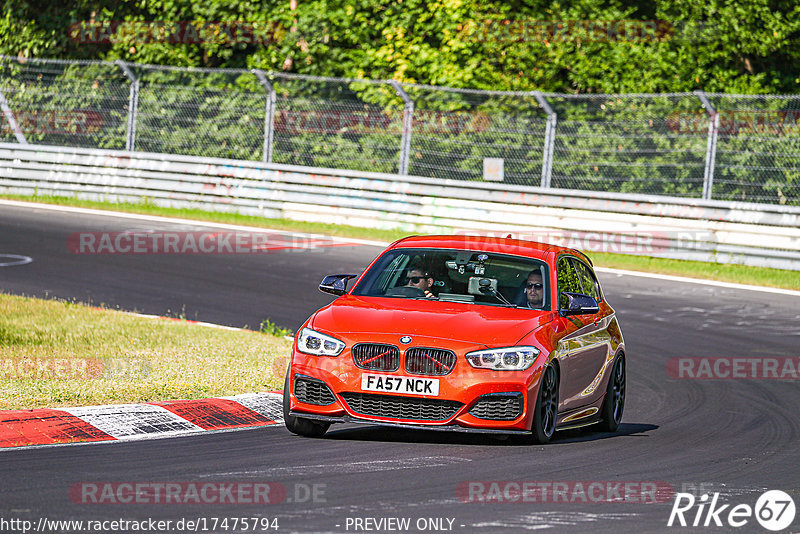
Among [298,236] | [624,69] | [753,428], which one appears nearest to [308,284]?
[298,236]

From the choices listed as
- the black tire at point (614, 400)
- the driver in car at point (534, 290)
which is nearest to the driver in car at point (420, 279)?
the driver in car at point (534, 290)

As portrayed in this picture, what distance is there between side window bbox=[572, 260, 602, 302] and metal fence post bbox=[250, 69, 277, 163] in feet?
49.0

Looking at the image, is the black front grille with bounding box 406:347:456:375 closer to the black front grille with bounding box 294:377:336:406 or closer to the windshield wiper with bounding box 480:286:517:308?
the black front grille with bounding box 294:377:336:406

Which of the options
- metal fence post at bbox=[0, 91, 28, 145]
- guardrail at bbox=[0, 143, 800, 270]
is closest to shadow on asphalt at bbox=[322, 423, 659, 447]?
guardrail at bbox=[0, 143, 800, 270]

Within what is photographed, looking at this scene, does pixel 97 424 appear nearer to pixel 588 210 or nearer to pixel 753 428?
pixel 753 428

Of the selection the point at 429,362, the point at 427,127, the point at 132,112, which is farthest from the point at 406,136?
the point at 429,362

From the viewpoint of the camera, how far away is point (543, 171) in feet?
76.2

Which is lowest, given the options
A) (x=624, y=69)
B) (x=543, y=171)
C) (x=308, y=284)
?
(x=308, y=284)

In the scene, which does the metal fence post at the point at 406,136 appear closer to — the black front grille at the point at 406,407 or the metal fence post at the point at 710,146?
the metal fence post at the point at 710,146

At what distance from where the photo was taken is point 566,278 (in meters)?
10.5

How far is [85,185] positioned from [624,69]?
11.5 meters

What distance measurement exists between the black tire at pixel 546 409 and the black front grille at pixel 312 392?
4.44 feet

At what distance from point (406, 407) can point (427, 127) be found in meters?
16.1

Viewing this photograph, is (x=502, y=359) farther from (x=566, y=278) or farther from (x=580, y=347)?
(x=566, y=278)
